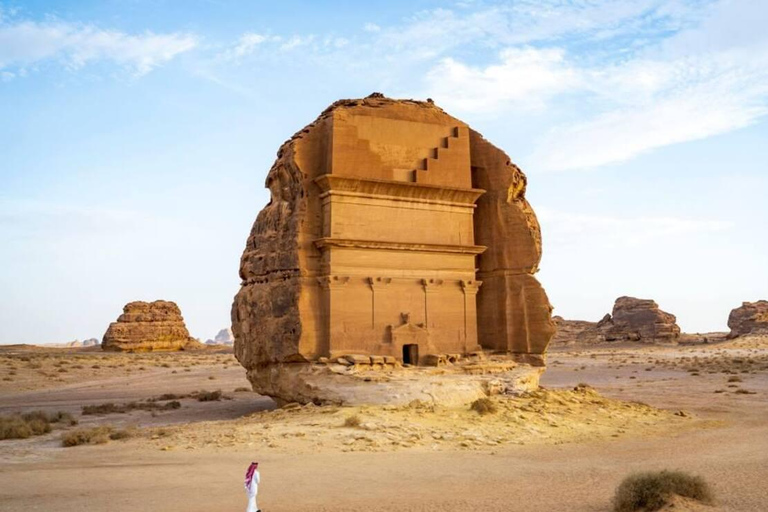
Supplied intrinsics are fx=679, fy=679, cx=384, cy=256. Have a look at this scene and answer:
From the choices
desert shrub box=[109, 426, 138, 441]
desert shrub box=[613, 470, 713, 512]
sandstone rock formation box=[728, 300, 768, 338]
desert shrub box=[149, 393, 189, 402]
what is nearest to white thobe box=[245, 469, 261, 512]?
desert shrub box=[613, 470, 713, 512]

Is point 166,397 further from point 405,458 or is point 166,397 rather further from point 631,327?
point 631,327

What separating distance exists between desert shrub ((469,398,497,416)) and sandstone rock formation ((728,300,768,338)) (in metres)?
64.4

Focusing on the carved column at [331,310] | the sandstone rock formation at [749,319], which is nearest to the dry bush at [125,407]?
the carved column at [331,310]

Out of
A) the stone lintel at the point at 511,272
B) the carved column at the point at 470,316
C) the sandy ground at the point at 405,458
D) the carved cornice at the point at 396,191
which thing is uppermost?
the carved cornice at the point at 396,191

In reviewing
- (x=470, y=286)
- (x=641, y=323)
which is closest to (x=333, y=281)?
(x=470, y=286)

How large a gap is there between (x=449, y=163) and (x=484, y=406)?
22.9 ft

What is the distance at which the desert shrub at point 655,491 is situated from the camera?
289 inches

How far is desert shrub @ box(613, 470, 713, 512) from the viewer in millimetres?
7340

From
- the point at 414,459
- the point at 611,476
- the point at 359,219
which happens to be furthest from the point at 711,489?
the point at 359,219

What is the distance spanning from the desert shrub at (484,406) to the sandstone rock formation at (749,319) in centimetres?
6436

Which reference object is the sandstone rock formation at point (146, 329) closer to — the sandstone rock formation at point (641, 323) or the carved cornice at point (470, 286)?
the sandstone rock formation at point (641, 323)

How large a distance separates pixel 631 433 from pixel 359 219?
7701mm

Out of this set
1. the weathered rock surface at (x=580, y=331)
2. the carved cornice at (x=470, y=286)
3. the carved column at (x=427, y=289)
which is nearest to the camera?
the carved column at (x=427, y=289)

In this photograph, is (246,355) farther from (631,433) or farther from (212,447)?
(631,433)
